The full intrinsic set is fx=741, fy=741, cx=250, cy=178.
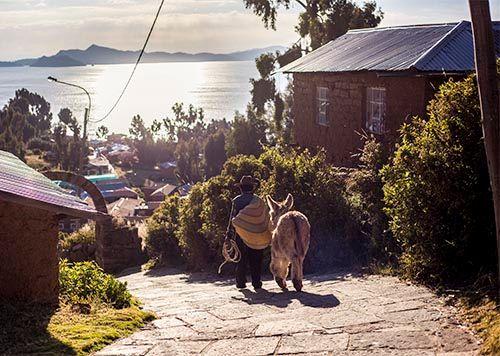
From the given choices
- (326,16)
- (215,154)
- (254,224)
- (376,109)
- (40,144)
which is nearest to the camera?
(254,224)

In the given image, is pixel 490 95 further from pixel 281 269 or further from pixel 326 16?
pixel 326 16

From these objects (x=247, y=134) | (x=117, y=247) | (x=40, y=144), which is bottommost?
(x=40, y=144)

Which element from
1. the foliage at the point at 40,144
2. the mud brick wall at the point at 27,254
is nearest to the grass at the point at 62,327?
the mud brick wall at the point at 27,254

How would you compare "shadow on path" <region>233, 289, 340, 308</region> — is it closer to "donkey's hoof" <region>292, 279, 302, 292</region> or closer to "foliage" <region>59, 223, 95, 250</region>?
"donkey's hoof" <region>292, 279, 302, 292</region>

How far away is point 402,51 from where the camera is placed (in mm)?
19047

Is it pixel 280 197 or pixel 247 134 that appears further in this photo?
pixel 247 134

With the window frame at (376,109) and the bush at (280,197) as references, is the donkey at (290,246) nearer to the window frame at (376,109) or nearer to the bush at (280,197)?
the bush at (280,197)

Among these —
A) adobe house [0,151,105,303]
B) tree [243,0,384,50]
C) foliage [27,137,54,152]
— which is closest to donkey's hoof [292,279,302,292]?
adobe house [0,151,105,303]

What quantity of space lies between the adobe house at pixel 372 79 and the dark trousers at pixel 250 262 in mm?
5055

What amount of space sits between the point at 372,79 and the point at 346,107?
178 centimetres

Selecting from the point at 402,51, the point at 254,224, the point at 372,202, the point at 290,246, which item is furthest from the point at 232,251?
the point at 402,51

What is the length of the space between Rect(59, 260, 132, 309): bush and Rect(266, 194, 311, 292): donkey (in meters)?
2.36

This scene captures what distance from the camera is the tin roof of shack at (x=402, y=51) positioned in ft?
54.9

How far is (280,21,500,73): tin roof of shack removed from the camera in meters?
16.7
